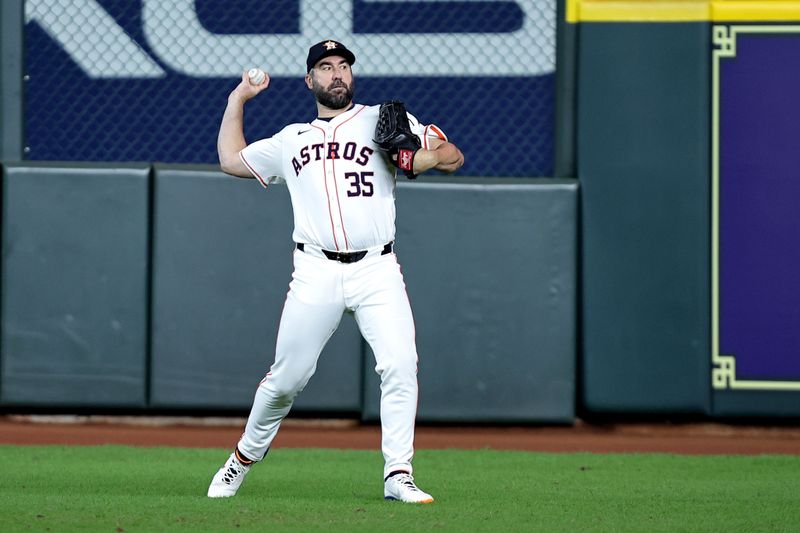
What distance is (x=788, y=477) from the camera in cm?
615

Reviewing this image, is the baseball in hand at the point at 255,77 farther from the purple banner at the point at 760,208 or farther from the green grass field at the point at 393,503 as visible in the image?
the purple banner at the point at 760,208

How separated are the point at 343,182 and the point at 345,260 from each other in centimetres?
30

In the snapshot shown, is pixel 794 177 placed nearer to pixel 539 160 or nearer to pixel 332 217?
pixel 539 160

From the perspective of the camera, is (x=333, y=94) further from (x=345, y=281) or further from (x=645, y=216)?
(x=645, y=216)

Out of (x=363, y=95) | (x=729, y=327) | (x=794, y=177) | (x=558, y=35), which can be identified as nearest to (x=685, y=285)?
(x=729, y=327)

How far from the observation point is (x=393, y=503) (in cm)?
489

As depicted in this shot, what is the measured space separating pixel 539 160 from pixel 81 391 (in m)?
3.17

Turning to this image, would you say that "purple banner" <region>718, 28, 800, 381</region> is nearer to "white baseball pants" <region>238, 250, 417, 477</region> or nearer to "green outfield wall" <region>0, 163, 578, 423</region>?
"green outfield wall" <region>0, 163, 578, 423</region>

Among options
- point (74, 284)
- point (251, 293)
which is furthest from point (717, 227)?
point (74, 284)

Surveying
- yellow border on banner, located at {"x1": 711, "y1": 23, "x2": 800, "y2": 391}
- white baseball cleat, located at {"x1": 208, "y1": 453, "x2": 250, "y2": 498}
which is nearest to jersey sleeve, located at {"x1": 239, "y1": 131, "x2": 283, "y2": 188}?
white baseball cleat, located at {"x1": 208, "y1": 453, "x2": 250, "y2": 498}

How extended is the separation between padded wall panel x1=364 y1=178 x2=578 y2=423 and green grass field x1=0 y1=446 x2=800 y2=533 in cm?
89

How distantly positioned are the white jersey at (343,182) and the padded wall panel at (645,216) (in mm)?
3192

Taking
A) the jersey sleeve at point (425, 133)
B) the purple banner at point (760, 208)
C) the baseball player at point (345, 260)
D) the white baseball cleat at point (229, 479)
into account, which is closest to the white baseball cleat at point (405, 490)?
the baseball player at point (345, 260)

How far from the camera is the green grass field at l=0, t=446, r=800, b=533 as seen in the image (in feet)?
14.5
